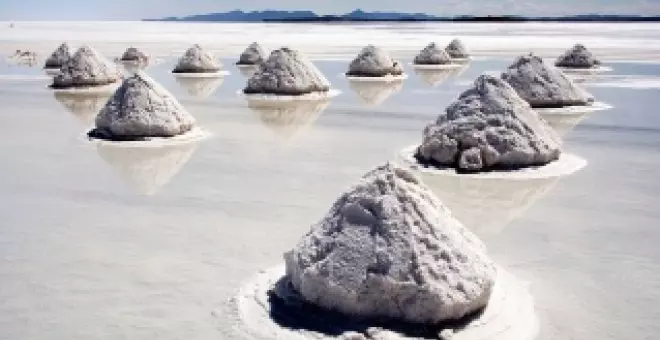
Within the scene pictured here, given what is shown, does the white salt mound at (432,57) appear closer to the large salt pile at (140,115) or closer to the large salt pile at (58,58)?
the large salt pile at (58,58)

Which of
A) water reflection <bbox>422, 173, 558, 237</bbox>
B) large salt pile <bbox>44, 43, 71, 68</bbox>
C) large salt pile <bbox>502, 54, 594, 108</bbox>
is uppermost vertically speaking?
large salt pile <bbox>502, 54, 594, 108</bbox>

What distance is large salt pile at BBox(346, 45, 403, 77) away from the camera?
17.0m

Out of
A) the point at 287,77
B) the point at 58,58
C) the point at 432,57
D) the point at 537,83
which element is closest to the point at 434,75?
the point at 432,57

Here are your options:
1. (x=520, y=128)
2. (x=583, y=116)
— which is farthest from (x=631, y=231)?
(x=583, y=116)

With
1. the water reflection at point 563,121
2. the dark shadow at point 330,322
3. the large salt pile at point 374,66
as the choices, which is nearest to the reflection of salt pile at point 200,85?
the large salt pile at point 374,66

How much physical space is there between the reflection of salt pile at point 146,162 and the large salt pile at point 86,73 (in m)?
6.77

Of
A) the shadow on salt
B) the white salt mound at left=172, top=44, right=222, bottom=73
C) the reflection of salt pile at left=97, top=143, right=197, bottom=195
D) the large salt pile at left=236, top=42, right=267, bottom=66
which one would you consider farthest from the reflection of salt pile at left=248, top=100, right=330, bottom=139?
the large salt pile at left=236, top=42, right=267, bottom=66

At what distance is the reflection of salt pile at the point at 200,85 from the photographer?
14805mm

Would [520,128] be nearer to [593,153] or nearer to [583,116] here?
[593,153]

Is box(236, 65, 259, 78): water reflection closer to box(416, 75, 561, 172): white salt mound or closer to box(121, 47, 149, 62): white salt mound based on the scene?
box(121, 47, 149, 62): white salt mound

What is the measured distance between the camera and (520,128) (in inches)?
303

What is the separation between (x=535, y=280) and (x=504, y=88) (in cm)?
364

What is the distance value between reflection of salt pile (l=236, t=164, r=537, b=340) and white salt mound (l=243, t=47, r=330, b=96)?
922 centimetres

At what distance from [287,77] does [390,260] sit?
975 cm
